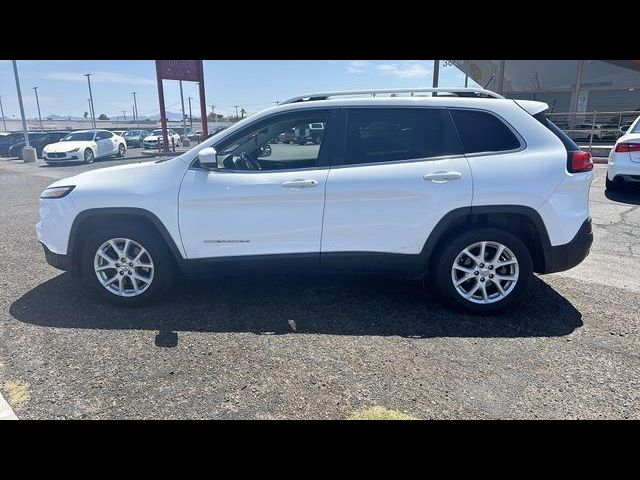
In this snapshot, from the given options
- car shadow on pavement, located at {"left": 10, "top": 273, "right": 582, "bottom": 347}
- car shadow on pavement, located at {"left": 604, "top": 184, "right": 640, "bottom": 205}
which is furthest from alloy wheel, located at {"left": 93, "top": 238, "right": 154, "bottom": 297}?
car shadow on pavement, located at {"left": 604, "top": 184, "right": 640, "bottom": 205}

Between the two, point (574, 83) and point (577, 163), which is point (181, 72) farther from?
point (574, 83)

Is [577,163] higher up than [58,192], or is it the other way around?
[577,163]

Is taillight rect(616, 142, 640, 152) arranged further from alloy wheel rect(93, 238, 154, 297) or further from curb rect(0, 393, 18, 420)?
curb rect(0, 393, 18, 420)

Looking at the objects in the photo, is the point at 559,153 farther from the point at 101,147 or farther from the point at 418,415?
the point at 101,147

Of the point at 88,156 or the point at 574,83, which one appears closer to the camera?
the point at 88,156

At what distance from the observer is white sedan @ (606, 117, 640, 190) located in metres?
7.55

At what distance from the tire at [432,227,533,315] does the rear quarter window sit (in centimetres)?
71

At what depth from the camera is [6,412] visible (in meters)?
2.47

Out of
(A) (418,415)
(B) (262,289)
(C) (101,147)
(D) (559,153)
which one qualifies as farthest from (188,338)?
(C) (101,147)

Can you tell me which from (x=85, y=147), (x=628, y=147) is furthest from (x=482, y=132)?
(x=85, y=147)

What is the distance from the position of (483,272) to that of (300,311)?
1.64m

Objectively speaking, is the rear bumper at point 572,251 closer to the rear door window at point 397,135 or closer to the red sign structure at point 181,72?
the rear door window at point 397,135

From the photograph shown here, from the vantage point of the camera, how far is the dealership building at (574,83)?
2680 centimetres
